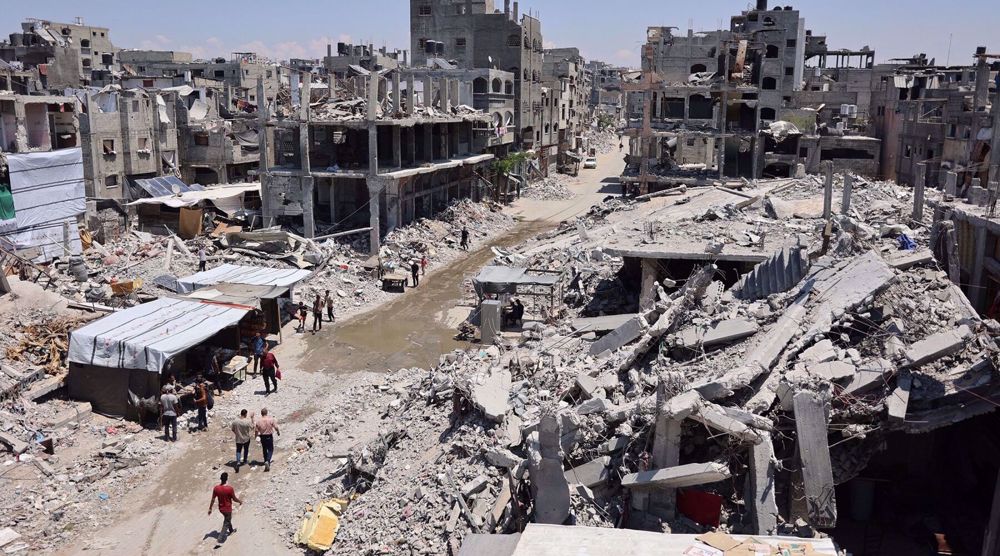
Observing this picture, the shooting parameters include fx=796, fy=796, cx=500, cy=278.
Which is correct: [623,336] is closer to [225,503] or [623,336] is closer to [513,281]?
[225,503]

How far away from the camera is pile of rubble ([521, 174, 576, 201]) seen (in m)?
51.8

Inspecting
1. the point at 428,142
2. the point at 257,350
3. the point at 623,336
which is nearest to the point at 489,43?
the point at 428,142

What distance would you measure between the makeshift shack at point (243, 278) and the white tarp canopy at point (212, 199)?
8.90 metres

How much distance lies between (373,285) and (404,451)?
15465mm

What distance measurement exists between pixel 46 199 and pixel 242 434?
17920 millimetres

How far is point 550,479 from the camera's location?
380 inches

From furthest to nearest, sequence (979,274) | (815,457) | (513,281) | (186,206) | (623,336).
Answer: (186,206) < (513,281) < (979,274) < (623,336) < (815,457)

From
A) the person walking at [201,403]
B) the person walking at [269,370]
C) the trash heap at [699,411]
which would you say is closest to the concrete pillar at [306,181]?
the person walking at [269,370]

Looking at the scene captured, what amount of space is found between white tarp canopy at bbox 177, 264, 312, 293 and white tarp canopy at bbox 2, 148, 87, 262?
7493 mm

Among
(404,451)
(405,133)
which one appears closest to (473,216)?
(405,133)

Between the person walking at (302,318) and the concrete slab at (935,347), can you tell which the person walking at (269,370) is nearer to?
the person walking at (302,318)

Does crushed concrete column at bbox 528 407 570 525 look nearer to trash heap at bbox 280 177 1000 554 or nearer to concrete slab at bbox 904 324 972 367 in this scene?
trash heap at bbox 280 177 1000 554

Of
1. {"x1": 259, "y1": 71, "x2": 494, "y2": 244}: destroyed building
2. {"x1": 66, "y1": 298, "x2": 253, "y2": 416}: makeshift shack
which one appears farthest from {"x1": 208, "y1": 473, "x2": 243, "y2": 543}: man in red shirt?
{"x1": 259, "y1": 71, "x2": 494, "y2": 244}: destroyed building

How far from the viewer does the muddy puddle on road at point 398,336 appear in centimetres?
2128
